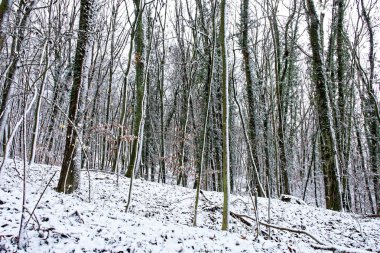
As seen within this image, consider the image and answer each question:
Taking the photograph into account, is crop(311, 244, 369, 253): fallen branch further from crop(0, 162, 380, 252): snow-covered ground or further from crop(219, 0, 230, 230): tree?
crop(219, 0, 230, 230): tree

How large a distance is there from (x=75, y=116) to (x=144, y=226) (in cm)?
349

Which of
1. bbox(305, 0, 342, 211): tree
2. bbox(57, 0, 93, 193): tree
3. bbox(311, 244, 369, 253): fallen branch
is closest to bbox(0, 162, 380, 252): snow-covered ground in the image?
bbox(311, 244, 369, 253): fallen branch

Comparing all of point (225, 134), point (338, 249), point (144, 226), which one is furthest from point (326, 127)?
point (144, 226)

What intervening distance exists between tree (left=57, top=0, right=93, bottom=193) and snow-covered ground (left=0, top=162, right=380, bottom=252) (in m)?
0.42

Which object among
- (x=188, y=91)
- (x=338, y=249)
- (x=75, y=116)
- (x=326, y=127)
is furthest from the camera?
(x=188, y=91)

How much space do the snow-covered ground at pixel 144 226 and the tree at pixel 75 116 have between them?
0.42 meters

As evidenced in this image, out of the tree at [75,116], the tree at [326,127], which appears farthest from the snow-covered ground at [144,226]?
the tree at [326,127]

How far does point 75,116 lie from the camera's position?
673 centimetres

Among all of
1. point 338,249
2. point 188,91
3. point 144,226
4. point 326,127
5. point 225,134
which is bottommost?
point 338,249

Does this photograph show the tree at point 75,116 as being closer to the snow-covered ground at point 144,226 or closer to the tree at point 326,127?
the snow-covered ground at point 144,226

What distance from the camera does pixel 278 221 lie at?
7500mm

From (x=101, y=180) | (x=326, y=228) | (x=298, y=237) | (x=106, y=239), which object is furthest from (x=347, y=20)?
(x=106, y=239)

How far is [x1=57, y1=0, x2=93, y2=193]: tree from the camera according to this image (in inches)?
266

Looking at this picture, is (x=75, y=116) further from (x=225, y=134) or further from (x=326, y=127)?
(x=326, y=127)
